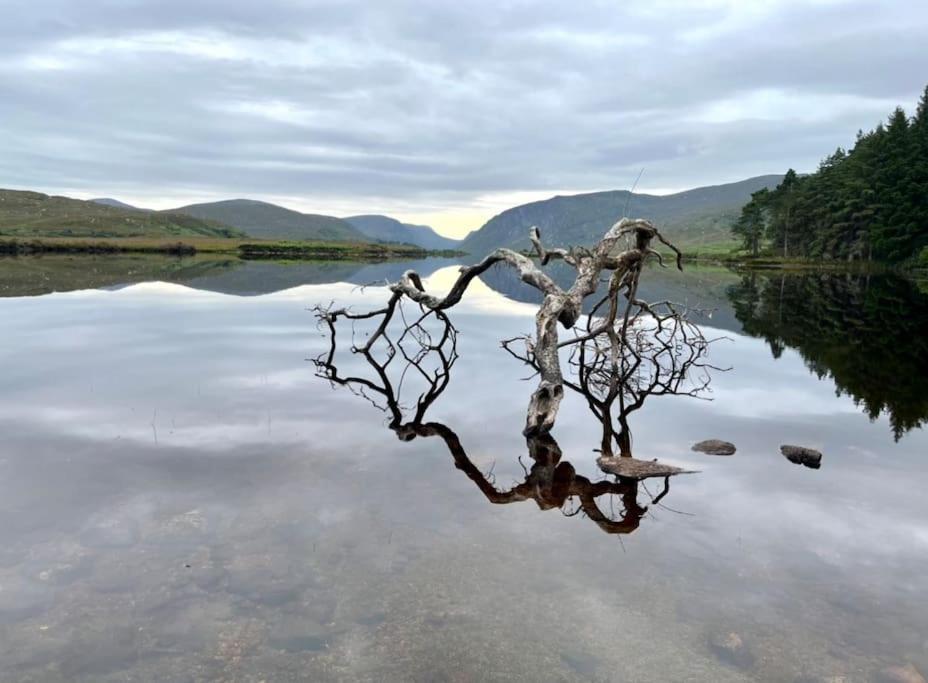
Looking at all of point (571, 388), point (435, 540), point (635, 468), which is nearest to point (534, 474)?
point (635, 468)

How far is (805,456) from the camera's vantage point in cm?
1374

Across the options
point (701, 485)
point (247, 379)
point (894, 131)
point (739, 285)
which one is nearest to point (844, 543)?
point (701, 485)

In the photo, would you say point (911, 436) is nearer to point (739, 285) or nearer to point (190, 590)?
point (190, 590)

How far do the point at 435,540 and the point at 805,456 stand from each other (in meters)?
8.87

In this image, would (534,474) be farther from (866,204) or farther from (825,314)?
(866,204)

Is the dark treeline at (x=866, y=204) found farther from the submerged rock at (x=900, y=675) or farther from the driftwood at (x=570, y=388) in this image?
the submerged rock at (x=900, y=675)

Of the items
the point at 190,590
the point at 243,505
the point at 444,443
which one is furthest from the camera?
the point at 444,443

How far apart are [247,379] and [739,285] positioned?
61.7m

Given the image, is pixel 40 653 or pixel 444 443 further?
pixel 444 443

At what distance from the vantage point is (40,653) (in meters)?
6.69

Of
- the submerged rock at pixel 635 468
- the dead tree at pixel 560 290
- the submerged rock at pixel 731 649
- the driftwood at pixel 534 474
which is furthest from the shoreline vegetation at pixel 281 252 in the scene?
the submerged rock at pixel 731 649

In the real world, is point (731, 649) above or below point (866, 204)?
below

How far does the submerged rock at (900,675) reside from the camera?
655 cm

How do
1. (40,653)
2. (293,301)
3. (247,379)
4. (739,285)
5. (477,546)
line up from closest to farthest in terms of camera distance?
(40,653) → (477,546) → (247,379) → (293,301) → (739,285)
